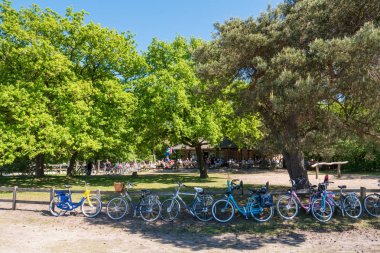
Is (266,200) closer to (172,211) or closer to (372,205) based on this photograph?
(172,211)

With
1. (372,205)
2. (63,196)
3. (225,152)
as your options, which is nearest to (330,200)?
(372,205)

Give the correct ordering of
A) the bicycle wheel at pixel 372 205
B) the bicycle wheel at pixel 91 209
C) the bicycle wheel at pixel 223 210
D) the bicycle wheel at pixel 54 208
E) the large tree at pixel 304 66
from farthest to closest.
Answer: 1. the bicycle wheel at pixel 54 208
2. the bicycle wheel at pixel 91 209
3. the bicycle wheel at pixel 372 205
4. the bicycle wheel at pixel 223 210
5. the large tree at pixel 304 66

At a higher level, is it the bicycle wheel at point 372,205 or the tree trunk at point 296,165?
the tree trunk at point 296,165

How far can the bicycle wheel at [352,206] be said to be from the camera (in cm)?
1055

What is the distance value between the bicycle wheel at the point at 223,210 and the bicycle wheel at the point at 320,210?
2454 millimetres

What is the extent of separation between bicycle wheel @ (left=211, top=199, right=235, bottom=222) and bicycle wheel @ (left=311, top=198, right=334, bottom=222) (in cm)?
245

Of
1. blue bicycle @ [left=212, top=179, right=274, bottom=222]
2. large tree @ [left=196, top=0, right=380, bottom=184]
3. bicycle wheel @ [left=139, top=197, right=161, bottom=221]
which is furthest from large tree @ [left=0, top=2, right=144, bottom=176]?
blue bicycle @ [left=212, top=179, right=274, bottom=222]

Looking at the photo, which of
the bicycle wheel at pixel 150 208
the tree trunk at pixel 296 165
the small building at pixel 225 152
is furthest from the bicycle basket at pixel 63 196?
the small building at pixel 225 152

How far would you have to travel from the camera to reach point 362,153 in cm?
3269

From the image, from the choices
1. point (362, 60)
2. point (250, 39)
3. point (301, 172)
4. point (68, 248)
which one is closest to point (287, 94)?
point (362, 60)

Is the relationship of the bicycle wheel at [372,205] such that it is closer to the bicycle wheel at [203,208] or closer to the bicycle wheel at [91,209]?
the bicycle wheel at [203,208]

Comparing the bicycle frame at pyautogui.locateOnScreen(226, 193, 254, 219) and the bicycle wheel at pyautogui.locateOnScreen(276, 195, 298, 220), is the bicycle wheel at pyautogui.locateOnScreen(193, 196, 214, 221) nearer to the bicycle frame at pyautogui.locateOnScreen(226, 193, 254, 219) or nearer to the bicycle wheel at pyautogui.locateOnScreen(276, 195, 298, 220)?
the bicycle frame at pyautogui.locateOnScreen(226, 193, 254, 219)

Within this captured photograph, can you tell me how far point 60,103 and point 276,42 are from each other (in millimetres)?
14088

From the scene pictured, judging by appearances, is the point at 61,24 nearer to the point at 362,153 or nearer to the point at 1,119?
the point at 1,119
